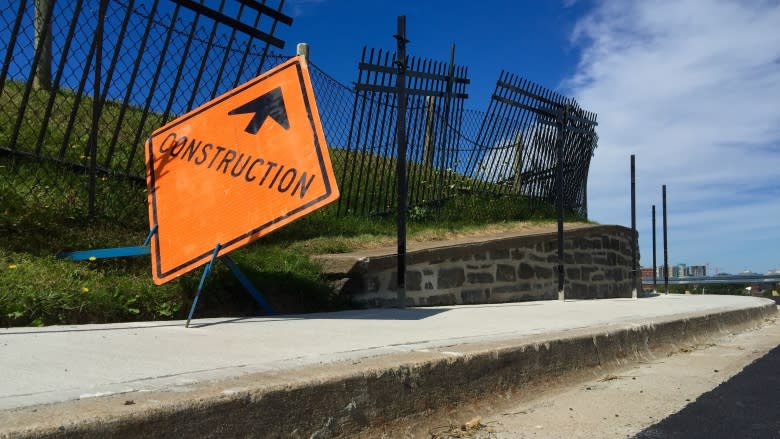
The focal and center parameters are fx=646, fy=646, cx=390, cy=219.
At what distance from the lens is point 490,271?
295 inches

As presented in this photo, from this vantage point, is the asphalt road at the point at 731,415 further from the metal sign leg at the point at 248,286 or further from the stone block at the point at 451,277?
the stone block at the point at 451,277

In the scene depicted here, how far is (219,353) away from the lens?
9.65ft

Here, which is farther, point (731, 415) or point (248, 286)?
point (248, 286)

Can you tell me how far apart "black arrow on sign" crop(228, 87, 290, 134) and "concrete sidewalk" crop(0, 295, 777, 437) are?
1358mm

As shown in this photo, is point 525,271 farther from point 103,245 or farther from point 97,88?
point 97,88

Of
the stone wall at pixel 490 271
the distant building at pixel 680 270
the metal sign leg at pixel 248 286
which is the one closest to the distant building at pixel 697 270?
the distant building at pixel 680 270

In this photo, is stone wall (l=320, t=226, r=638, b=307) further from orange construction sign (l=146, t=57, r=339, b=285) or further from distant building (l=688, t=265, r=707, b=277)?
distant building (l=688, t=265, r=707, b=277)

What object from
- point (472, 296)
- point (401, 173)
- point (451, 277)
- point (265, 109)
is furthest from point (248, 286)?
point (472, 296)

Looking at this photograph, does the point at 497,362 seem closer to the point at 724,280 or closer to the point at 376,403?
the point at 376,403

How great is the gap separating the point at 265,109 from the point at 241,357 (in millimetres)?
2187

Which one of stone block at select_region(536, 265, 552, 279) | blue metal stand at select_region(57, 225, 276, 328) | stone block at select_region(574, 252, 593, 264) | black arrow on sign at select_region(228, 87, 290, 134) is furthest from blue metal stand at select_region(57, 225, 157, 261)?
stone block at select_region(574, 252, 593, 264)

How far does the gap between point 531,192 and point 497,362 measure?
7690 millimetres

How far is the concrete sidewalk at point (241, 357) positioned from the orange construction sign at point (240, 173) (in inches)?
23.9

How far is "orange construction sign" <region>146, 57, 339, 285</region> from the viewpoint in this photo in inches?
167
